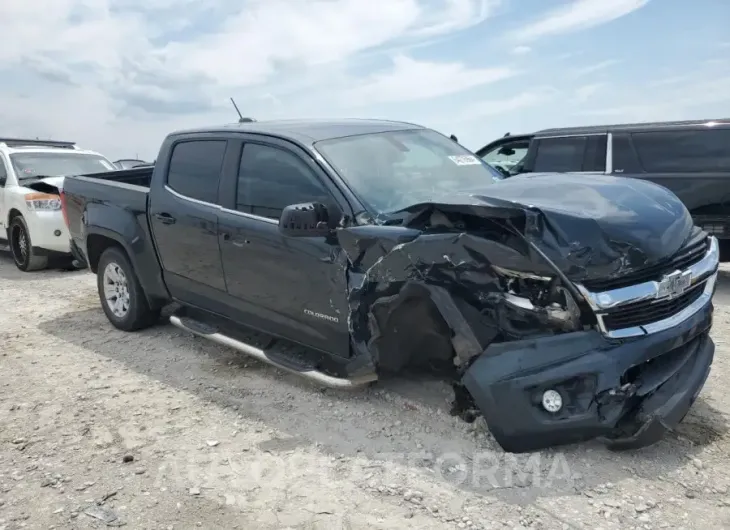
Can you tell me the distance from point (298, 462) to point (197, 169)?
2.47 m

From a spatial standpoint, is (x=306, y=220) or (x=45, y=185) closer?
(x=306, y=220)

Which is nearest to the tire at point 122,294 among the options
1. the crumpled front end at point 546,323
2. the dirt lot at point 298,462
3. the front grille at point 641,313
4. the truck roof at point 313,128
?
the dirt lot at point 298,462

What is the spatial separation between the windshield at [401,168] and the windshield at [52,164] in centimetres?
625

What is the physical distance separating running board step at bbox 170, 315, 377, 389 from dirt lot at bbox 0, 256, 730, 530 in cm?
23

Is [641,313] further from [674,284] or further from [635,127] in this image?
[635,127]

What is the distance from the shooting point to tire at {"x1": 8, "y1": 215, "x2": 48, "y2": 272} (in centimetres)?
870

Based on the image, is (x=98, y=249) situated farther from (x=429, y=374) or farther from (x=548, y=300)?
(x=548, y=300)

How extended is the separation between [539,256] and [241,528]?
1.81 metres

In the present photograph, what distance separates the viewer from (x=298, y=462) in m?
3.27

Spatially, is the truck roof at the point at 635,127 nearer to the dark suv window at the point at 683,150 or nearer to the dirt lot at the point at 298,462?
the dark suv window at the point at 683,150

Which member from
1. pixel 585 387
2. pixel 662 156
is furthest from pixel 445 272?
pixel 662 156

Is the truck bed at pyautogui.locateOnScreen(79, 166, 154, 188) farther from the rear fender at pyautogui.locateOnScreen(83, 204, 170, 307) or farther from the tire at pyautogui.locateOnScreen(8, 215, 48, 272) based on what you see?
the tire at pyautogui.locateOnScreen(8, 215, 48, 272)

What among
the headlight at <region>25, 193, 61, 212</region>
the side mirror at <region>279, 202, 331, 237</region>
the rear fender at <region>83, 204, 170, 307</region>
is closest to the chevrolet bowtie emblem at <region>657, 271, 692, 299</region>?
the side mirror at <region>279, 202, 331, 237</region>

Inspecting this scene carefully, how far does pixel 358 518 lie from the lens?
2762 mm
